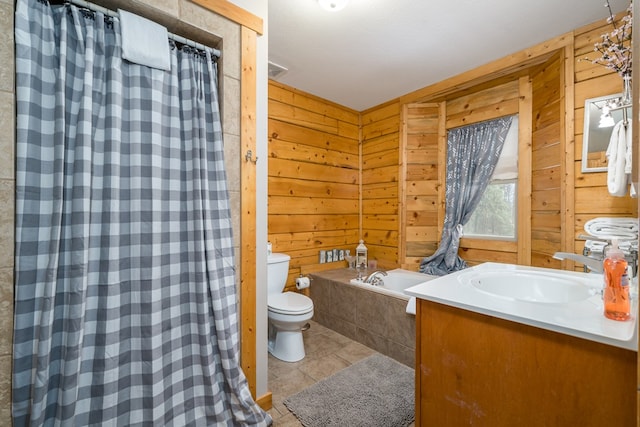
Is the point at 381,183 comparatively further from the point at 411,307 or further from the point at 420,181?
the point at 411,307

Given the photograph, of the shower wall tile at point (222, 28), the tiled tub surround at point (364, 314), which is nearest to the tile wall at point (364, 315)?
the tiled tub surround at point (364, 314)

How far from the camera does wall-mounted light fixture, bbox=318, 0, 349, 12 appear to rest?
1.67 meters

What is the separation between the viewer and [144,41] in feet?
3.97

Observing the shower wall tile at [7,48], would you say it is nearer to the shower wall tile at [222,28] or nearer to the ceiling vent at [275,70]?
the shower wall tile at [222,28]

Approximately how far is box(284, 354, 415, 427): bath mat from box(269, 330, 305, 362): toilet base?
352 mm

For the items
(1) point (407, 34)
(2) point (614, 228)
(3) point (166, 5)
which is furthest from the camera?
(1) point (407, 34)

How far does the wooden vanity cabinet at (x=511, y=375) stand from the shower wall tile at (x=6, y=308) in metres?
1.50

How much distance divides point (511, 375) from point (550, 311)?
9.9 inches

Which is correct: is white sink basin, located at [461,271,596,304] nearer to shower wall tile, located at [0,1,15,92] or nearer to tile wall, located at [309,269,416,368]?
tile wall, located at [309,269,416,368]

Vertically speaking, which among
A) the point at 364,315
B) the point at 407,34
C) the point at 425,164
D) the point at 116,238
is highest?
the point at 407,34

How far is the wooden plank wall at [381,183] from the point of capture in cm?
322

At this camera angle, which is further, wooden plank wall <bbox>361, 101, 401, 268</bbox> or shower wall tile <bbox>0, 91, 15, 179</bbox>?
wooden plank wall <bbox>361, 101, 401, 268</bbox>

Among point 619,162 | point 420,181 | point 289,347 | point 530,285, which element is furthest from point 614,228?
point 289,347

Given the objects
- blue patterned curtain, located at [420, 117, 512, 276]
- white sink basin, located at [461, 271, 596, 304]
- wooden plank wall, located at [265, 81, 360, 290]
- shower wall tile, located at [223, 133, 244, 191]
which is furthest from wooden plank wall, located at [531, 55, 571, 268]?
shower wall tile, located at [223, 133, 244, 191]
